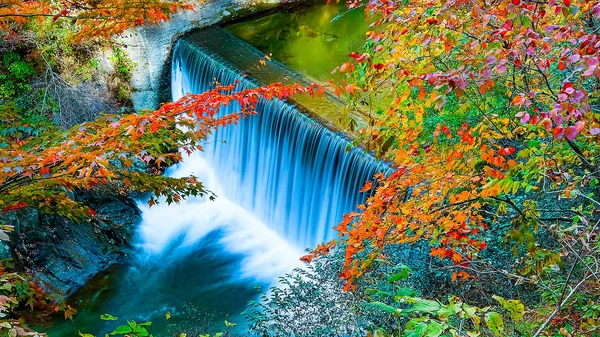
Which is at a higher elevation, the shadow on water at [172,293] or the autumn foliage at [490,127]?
the autumn foliage at [490,127]

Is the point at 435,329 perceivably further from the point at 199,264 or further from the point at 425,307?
the point at 199,264

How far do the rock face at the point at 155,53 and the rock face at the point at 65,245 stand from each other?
10.9 ft

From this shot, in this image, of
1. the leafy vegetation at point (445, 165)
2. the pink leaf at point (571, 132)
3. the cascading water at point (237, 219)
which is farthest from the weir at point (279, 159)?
the pink leaf at point (571, 132)

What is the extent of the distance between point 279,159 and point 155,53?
463 cm

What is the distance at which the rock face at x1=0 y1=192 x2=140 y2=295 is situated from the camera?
7.61 m

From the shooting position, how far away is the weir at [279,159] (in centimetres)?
797

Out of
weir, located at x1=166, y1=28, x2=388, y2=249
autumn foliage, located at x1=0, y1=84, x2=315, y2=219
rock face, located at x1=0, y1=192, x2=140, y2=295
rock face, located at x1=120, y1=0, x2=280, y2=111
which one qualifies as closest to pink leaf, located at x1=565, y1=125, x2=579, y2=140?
autumn foliage, located at x1=0, y1=84, x2=315, y2=219

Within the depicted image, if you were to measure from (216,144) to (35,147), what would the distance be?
6723 millimetres

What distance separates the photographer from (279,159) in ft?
30.2

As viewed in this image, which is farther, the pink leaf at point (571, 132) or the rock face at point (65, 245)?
the rock face at point (65, 245)

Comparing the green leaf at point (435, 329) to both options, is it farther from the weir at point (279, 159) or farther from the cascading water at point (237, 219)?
the cascading water at point (237, 219)

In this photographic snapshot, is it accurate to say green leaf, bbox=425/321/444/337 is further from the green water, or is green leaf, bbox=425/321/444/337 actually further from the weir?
the green water

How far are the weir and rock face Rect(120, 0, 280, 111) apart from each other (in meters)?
0.28

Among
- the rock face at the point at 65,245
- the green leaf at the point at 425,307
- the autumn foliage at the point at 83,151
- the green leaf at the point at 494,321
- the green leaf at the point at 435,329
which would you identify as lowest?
the rock face at the point at 65,245
